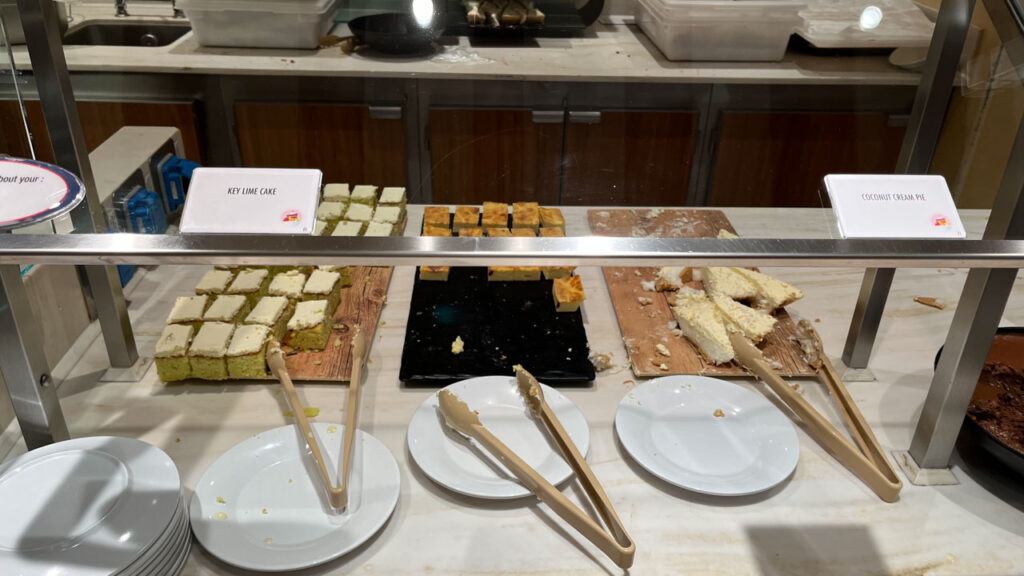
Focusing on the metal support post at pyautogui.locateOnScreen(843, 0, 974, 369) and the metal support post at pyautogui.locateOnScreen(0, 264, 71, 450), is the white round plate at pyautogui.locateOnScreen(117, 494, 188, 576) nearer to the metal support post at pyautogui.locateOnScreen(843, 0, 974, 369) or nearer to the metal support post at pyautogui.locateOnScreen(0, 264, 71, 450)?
the metal support post at pyautogui.locateOnScreen(0, 264, 71, 450)

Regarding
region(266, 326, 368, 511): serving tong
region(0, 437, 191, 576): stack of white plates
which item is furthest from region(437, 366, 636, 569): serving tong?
region(0, 437, 191, 576): stack of white plates

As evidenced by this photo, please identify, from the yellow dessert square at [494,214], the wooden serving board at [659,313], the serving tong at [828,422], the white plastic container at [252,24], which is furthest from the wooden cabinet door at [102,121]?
the serving tong at [828,422]

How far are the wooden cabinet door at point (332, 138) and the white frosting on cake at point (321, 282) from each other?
0.52 ft

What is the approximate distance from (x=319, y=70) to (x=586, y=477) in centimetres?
72

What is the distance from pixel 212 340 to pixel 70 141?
0.31 meters

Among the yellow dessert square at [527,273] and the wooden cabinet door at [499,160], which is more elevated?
the wooden cabinet door at [499,160]

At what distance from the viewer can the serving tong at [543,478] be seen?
70 cm

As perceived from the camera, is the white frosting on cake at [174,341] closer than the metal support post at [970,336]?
No

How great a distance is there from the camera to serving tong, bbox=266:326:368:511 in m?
0.75

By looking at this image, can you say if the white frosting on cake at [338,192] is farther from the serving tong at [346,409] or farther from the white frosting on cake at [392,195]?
the serving tong at [346,409]

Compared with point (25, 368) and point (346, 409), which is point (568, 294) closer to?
point (346, 409)

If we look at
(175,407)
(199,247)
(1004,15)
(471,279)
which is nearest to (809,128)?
(1004,15)

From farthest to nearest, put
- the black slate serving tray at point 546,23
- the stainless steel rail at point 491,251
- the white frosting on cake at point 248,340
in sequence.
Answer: the black slate serving tray at point 546,23 < the white frosting on cake at point 248,340 < the stainless steel rail at point 491,251

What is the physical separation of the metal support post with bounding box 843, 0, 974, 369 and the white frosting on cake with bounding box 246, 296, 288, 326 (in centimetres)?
87
